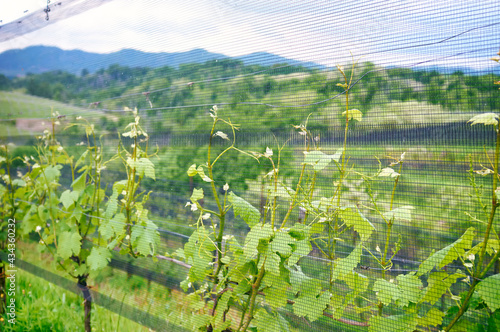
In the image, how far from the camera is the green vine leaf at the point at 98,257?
1629mm

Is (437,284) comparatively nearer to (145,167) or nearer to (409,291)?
(409,291)

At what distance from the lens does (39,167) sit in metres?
1.96

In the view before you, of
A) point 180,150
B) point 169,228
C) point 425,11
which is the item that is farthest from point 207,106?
point 425,11

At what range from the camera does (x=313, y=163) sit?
1.02 meters

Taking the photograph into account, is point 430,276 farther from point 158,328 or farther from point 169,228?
point 158,328

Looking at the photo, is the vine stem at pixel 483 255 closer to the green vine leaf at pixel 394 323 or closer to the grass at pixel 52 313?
the green vine leaf at pixel 394 323

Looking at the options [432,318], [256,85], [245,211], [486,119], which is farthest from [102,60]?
[432,318]

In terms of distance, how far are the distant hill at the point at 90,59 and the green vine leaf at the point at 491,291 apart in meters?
0.79

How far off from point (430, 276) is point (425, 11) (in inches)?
29.5

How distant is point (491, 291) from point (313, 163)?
1.83ft

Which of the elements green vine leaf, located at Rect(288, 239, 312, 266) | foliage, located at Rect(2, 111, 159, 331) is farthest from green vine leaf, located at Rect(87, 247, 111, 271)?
green vine leaf, located at Rect(288, 239, 312, 266)

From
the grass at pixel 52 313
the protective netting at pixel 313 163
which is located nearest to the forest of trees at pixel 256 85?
the protective netting at pixel 313 163

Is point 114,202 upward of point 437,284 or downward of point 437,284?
upward

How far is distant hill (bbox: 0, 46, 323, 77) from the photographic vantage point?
130cm
